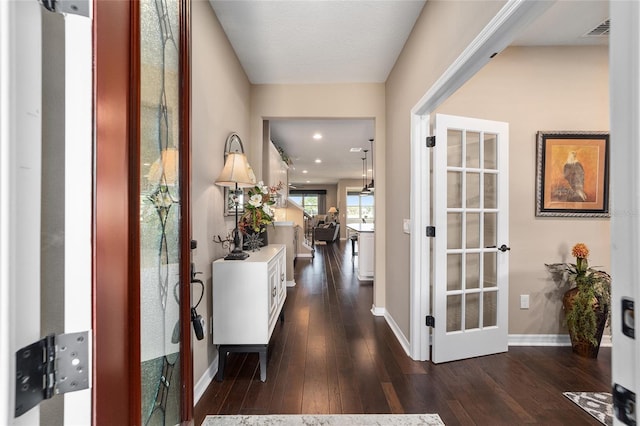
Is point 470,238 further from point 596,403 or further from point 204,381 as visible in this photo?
point 204,381

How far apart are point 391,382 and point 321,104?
298 centimetres

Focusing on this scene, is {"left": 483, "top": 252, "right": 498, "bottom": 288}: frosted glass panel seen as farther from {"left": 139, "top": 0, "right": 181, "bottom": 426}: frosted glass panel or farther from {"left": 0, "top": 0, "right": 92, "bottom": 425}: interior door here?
{"left": 0, "top": 0, "right": 92, "bottom": 425}: interior door

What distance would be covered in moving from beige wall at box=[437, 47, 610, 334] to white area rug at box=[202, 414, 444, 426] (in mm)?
1580

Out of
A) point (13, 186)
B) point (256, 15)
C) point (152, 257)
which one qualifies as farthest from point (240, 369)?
point (256, 15)

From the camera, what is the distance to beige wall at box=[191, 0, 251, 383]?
6.17ft

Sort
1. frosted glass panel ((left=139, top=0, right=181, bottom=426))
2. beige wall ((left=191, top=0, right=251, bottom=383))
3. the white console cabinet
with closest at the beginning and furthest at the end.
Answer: frosted glass panel ((left=139, top=0, right=181, bottom=426))
beige wall ((left=191, top=0, right=251, bottom=383))
the white console cabinet

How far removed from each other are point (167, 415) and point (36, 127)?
103 cm

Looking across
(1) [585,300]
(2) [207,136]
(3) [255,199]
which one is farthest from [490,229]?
(2) [207,136]

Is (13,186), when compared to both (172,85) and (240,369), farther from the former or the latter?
(240,369)

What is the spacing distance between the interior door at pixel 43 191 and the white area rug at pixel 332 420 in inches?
51.4

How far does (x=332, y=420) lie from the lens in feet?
5.41

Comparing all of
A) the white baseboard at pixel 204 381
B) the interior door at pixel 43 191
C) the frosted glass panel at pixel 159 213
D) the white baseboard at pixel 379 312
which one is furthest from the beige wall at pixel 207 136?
the white baseboard at pixel 379 312

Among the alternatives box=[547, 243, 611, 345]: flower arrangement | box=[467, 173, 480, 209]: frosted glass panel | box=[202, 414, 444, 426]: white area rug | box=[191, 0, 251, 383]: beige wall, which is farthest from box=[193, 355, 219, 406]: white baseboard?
box=[547, 243, 611, 345]: flower arrangement

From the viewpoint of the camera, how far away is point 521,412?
1745 millimetres
